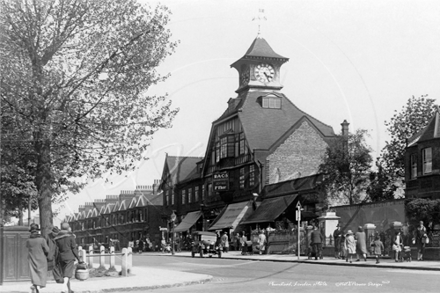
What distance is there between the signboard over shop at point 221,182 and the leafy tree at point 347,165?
1527 cm

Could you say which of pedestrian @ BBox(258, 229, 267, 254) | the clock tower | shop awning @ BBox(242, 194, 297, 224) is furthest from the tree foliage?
the clock tower

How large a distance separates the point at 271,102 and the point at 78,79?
4002 centimetres

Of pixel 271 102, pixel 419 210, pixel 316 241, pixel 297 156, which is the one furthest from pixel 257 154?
pixel 316 241

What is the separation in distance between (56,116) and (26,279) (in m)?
4.84

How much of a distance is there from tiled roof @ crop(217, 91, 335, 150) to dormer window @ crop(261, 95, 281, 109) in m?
0.31

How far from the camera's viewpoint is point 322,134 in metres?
56.4

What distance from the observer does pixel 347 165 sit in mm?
43188

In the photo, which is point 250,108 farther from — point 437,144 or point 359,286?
point 359,286

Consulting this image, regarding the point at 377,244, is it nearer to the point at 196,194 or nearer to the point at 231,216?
the point at 231,216

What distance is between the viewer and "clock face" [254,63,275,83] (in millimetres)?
60578

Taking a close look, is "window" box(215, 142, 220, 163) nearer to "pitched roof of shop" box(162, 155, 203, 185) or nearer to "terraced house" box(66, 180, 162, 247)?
"pitched roof of shop" box(162, 155, 203, 185)

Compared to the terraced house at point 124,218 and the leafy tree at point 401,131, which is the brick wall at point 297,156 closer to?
the leafy tree at point 401,131

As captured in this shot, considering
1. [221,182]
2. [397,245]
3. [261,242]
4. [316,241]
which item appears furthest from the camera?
[221,182]

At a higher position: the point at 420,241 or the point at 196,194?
the point at 196,194
